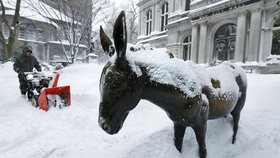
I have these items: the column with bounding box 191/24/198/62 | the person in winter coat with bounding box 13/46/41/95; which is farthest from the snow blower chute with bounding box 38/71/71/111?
the column with bounding box 191/24/198/62

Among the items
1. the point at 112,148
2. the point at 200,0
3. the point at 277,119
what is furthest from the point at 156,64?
the point at 200,0

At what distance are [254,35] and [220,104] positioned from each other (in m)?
11.8

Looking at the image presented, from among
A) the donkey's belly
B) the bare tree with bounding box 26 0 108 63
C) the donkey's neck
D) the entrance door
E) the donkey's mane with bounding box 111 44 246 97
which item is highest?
the bare tree with bounding box 26 0 108 63

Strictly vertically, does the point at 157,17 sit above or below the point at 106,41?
above

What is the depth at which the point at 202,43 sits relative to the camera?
598 inches

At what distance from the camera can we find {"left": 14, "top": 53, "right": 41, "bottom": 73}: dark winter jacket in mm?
6577

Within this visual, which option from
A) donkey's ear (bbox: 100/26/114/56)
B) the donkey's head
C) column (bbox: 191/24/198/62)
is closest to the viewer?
the donkey's head

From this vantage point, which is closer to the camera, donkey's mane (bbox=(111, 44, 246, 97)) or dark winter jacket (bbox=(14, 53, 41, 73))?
donkey's mane (bbox=(111, 44, 246, 97))

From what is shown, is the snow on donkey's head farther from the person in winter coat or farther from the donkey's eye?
the person in winter coat

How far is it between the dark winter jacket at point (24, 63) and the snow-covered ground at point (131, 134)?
1.63 m

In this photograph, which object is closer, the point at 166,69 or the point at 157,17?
the point at 166,69

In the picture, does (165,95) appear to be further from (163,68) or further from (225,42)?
(225,42)

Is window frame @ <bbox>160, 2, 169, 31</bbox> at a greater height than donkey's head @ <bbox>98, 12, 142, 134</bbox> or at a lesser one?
greater

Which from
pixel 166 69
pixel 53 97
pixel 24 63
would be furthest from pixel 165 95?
pixel 24 63
